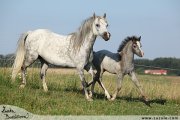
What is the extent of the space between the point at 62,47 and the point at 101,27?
4.67 feet

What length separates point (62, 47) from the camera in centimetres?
1184

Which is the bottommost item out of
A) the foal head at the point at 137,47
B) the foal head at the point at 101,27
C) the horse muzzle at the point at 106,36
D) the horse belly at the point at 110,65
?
the horse belly at the point at 110,65

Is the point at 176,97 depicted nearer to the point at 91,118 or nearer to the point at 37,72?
the point at 37,72

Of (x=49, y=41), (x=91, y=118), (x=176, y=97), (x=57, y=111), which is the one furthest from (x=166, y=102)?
(x=91, y=118)

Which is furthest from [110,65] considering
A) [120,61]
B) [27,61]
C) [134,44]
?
[27,61]

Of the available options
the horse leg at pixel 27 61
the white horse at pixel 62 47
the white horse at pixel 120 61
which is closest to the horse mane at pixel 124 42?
the white horse at pixel 120 61

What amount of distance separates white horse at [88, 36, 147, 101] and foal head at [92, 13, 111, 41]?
1.22 m

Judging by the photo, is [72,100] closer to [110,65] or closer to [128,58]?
[110,65]

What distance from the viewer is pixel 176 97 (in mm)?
14133

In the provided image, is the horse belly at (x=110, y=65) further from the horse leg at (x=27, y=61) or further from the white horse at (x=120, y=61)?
the horse leg at (x=27, y=61)

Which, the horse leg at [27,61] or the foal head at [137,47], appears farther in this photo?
the horse leg at [27,61]

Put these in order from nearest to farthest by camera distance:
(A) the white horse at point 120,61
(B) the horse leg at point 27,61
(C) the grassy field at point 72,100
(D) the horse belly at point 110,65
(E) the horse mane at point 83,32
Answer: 1. (C) the grassy field at point 72,100
2. (E) the horse mane at point 83,32
3. (A) the white horse at point 120,61
4. (D) the horse belly at point 110,65
5. (B) the horse leg at point 27,61

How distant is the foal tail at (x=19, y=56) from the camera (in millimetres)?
12656

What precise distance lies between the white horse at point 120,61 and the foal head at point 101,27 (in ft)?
3.99
